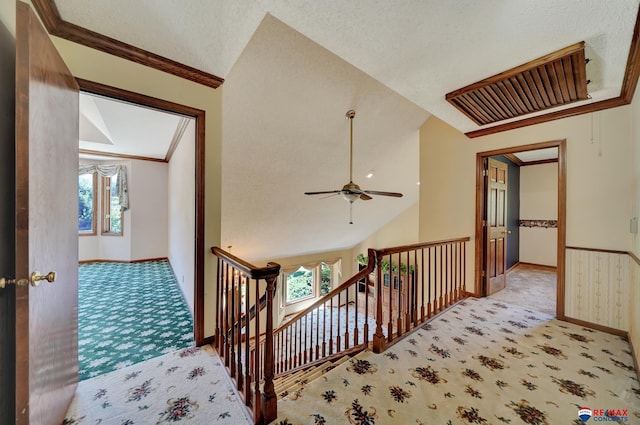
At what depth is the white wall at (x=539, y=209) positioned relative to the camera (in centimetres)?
518

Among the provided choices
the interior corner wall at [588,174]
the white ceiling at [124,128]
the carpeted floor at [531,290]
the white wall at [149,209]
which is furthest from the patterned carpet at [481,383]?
the white wall at [149,209]

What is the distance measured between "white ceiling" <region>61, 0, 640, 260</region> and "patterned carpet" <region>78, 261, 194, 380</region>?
1561 mm

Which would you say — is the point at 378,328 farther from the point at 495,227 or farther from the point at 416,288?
Result: the point at 495,227

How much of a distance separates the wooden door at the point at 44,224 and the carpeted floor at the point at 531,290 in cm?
430

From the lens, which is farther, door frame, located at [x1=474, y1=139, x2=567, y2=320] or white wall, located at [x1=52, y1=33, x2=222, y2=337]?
door frame, located at [x1=474, y1=139, x2=567, y2=320]

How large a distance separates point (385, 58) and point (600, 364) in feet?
9.52

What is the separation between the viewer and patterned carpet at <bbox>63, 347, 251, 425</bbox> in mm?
1367

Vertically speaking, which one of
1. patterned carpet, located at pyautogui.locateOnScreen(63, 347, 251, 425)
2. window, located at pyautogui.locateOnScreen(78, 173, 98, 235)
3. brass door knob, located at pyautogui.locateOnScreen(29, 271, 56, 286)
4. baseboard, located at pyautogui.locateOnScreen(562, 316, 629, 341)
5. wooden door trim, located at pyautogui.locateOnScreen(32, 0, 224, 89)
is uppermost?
wooden door trim, located at pyautogui.locateOnScreen(32, 0, 224, 89)

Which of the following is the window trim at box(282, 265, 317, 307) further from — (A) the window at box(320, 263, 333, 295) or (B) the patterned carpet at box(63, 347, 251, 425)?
(B) the patterned carpet at box(63, 347, 251, 425)

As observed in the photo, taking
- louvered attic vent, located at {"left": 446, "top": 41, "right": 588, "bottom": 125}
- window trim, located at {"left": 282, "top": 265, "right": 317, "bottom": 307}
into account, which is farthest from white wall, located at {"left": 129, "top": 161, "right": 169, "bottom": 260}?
louvered attic vent, located at {"left": 446, "top": 41, "right": 588, "bottom": 125}

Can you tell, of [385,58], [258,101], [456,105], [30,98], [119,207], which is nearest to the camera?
[30,98]

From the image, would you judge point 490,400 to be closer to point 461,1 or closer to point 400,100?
point 461,1

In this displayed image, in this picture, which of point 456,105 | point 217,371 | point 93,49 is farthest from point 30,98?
point 456,105

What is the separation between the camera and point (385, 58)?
1.82m
